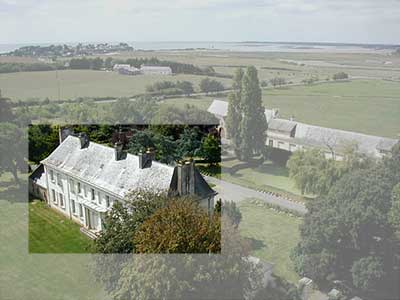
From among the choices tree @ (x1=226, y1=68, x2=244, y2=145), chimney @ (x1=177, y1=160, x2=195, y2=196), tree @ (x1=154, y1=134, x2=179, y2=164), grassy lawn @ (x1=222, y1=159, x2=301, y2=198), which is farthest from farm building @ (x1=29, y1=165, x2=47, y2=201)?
tree @ (x1=226, y1=68, x2=244, y2=145)

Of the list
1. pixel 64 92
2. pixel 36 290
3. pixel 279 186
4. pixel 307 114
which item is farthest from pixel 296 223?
pixel 64 92

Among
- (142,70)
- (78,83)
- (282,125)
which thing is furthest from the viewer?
(78,83)

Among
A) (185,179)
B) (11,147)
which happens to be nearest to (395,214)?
(185,179)

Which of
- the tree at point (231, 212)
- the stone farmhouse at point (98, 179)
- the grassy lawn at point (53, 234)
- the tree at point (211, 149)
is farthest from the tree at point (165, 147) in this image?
the tree at point (231, 212)

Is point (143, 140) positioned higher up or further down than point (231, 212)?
higher up

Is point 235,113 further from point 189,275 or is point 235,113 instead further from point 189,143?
point 189,275
